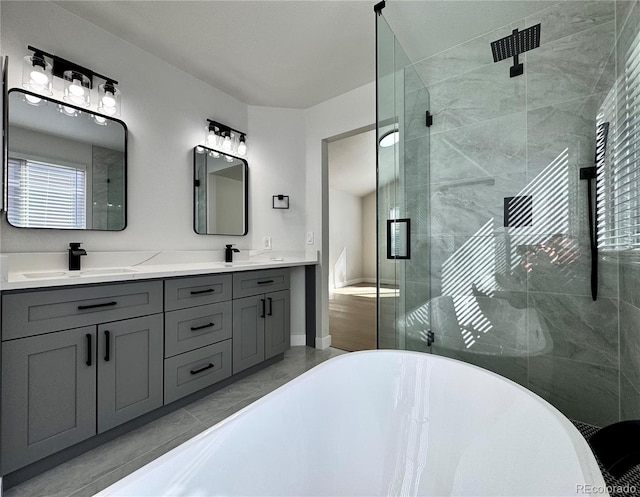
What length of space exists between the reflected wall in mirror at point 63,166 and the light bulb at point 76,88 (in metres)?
0.09

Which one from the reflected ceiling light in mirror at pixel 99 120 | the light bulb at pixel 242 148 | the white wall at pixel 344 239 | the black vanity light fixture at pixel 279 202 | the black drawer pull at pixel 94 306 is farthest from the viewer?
the white wall at pixel 344 239

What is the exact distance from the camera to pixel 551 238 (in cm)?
160

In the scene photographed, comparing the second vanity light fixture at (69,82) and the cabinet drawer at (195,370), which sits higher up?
the second vanity light fixture at (69,82)

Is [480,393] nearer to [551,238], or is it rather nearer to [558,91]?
[551,238]

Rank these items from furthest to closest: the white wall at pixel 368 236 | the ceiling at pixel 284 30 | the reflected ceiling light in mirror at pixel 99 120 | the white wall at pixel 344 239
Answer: the white wall at pixel 368 236
the white wall at pixel 344 239
the reflected ceiling light in mirror at pixel 99 120
the ceiling at pixel 284 30

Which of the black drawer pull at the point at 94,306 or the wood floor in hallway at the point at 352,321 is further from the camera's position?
the wood floor in hallway at the point at 352,321

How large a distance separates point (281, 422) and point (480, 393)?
0.65m

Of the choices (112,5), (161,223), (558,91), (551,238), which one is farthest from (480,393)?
(112,5)

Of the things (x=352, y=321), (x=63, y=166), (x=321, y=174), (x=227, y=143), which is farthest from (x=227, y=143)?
(x=352, y=321)

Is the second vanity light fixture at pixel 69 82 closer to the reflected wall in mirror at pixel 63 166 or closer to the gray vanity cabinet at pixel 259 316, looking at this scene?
the reflected wall in mirror at pixel 63 166

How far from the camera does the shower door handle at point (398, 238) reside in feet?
5.54

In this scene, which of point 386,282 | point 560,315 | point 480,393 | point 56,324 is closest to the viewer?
point 480,393

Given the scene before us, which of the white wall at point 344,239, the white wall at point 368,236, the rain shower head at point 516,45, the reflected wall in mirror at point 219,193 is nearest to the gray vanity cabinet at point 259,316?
the reflected wall in mirror at point 219,193

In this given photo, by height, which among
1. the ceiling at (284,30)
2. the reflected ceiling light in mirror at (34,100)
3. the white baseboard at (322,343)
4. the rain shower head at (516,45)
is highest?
the ceiling at (284,30)
